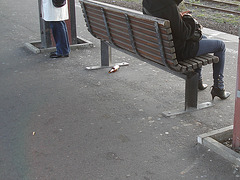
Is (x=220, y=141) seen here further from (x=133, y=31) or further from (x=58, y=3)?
(x=58, y=3)

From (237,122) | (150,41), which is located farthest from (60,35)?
(237,122)

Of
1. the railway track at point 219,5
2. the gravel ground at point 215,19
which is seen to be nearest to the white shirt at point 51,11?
the gravel ground at point 215,19

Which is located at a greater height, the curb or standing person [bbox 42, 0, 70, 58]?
standing person [bbox 42, 0, 70, 58]

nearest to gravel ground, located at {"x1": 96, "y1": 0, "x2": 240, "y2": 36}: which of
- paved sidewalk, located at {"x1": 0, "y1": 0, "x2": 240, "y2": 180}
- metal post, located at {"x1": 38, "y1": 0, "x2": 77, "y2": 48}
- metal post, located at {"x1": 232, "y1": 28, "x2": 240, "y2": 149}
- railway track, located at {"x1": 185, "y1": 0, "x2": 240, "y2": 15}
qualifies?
railway track, located at {"x1": 185, "y1": 0, "x2": 240, "y2": 15}

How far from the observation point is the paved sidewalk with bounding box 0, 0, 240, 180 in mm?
3477

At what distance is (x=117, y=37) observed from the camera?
5.30 meters

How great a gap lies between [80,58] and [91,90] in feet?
5.43

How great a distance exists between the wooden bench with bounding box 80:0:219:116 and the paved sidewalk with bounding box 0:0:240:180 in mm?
358

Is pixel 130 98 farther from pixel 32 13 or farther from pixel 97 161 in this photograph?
pixel 32 13

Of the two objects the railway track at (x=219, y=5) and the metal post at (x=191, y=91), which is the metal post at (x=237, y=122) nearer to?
the metal post at (x=191, y=91)

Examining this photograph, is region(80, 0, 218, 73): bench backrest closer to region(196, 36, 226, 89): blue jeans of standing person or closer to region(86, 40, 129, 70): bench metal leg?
region(196, 36, 226, 89): blue jeans of standing person

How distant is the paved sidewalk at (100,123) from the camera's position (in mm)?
3477

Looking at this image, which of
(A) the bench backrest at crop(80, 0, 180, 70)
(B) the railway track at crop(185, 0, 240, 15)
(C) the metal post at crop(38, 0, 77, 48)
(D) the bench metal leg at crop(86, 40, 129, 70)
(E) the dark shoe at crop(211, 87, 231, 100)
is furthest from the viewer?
(B) the railway track at crop(185, 0, 240, 15)

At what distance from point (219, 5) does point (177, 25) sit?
1031 cm
